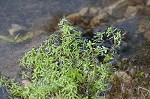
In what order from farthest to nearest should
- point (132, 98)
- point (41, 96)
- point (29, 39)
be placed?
point (29, 39), point (132, 98), point (41, 96)

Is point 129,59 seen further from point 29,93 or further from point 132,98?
point 29,93

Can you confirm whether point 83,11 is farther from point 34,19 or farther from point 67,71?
point 67,71

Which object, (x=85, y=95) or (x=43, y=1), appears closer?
(x=85, y=95)

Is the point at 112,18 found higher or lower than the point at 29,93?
higher

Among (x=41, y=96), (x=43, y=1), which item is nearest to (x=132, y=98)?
(x=41, y=96)

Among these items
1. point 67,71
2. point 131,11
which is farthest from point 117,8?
point 67,71
